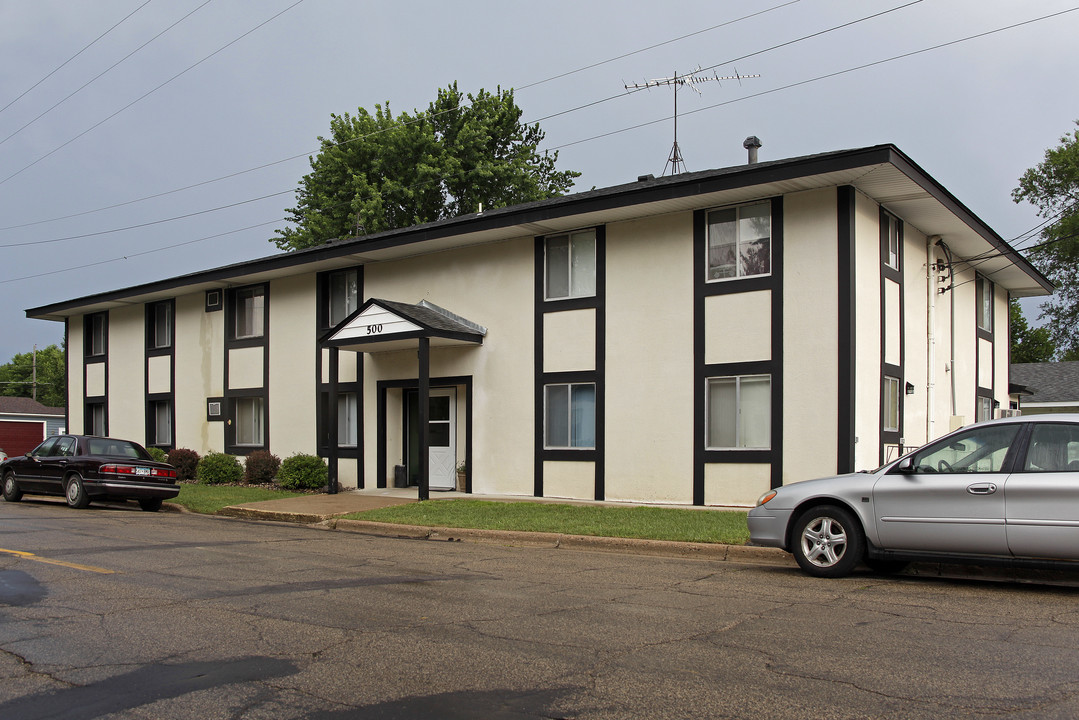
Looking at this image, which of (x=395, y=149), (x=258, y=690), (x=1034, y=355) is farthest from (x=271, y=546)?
(x=1034, y=355)

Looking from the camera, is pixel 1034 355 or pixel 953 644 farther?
pixel 1034 355

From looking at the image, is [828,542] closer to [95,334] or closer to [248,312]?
[248,312]

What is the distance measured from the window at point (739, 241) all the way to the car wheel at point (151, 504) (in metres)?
11.9

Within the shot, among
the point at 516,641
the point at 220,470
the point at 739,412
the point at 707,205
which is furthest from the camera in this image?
the point at 220,470

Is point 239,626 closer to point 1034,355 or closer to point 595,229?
point 595,229

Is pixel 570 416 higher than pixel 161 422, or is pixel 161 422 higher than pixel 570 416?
pixel 570 416

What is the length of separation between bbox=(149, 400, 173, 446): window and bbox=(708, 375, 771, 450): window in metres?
18.3

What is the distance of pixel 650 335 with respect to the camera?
56.2ft

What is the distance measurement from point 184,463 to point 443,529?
13.6 meters

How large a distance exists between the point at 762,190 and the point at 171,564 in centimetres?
1086

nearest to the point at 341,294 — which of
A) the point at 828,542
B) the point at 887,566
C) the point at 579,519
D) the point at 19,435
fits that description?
the point at 579,519

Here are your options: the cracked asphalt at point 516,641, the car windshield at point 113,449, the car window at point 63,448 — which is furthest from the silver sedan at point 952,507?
the car window at point 63,448

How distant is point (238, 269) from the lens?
2406cm

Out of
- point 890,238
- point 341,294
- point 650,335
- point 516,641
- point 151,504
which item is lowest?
point 151,504
